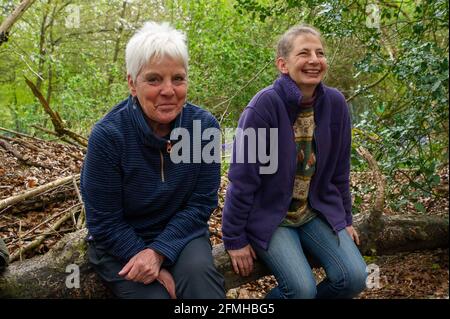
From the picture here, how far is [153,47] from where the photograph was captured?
199 cm

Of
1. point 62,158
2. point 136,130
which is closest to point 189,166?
point 136,130

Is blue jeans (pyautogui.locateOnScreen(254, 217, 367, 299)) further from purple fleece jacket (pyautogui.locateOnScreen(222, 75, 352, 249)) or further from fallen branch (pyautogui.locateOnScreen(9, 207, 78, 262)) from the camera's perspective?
fallen branch (pyautogui.locateOnScreen(9, 207, 78, 262))

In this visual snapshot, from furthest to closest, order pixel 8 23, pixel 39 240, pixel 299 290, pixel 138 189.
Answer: pixel 8 23, pixel 39 240, pixel 299 290, pixel 138 189

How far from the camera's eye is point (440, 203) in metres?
2.77

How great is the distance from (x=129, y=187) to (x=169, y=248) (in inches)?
13.1

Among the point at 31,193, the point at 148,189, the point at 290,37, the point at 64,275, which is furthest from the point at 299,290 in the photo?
the point at 31,193

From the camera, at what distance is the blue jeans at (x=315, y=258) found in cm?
225

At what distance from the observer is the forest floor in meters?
2.68

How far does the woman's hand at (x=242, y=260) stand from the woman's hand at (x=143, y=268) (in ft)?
1.54

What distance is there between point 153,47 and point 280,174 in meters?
0.90

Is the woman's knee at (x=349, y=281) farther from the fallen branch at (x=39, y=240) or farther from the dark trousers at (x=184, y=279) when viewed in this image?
the fallen branch at (x=39, y=240)

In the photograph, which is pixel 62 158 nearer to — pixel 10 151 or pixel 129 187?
pixel 10 151

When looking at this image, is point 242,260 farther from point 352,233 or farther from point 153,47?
point 153,47

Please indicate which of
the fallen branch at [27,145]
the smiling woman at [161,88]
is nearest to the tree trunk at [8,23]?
the fallen branch at [27,145]
